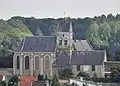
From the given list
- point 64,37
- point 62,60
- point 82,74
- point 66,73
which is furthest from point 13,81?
point 64,37

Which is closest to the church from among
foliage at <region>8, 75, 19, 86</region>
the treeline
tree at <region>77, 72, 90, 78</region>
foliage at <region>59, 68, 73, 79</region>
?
foliage at <region>59, 68, 73, 79</region>

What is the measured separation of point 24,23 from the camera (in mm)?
128750

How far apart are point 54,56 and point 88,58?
274 centimetres

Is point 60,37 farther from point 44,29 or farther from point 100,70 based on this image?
point 44,29

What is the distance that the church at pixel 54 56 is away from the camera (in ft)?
206

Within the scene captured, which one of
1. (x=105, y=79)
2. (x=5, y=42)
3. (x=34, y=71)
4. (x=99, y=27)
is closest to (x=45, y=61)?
(x=34, y=71)

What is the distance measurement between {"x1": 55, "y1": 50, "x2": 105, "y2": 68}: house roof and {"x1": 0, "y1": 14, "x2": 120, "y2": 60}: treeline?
1301 centimetres

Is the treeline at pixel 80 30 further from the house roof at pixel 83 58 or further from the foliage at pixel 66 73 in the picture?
the foliage at pixel 66 73

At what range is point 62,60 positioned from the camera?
6316 centimetres

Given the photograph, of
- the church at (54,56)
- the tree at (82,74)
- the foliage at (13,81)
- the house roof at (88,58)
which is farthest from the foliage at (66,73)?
the foliage at (13,81)

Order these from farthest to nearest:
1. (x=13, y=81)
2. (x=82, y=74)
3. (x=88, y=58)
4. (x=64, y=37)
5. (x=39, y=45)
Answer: (x=64, y=37) → (x=39, y=45) → (x=88, y=58) → (x=82, y=74) → (x=13, y=81)

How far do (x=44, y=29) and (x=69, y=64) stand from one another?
6543 cm

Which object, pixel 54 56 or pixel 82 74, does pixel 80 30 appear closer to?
pixel 54 56

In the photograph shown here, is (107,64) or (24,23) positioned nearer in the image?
(107,64)
